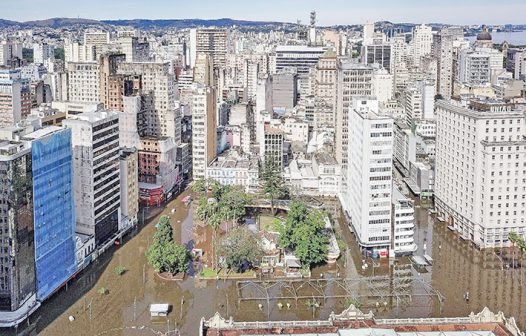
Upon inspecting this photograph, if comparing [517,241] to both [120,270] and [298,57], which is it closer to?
[120,270]

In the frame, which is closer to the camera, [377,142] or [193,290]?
[193,290]

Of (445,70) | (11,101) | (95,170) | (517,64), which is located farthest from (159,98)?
(517,64)

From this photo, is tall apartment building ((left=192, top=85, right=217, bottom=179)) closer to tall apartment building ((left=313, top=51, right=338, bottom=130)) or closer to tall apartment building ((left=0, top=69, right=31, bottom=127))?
tall apartment building ((left=313, top=51, right=338, bottom=130))

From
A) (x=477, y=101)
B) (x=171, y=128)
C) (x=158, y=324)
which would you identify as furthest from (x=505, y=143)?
(x=171, y=128)

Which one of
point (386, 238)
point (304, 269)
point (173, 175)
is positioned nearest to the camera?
point (304, 269)

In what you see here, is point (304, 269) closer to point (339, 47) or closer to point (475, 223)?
point (475, 223)
